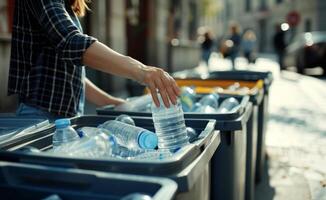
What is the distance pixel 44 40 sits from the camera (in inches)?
96.3

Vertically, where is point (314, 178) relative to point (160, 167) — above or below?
below

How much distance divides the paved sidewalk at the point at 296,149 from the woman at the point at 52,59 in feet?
7.47

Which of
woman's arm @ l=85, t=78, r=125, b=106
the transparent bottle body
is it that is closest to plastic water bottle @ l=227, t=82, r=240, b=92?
woman's arm @ l=85, t=78, r=125, b=106

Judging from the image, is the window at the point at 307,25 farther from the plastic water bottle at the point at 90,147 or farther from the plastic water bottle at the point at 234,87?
the plastic water bottle at the point at 90,147

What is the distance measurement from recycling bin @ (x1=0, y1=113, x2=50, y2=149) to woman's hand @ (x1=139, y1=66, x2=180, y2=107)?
1.73 ft

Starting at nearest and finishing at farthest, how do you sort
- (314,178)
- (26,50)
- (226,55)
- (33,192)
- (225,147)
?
(33,192) → (26,50) → (225,147) → (314,178) → (226,55)

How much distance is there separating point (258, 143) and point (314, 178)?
0.70m

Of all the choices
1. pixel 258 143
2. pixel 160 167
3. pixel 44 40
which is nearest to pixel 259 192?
pixel 258 143

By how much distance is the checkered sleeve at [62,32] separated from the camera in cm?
209

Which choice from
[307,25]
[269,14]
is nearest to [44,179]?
[307,25]

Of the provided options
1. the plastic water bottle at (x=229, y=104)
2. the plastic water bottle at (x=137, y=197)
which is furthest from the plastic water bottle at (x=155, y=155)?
the plastic water bottle at (x=229, y=104)

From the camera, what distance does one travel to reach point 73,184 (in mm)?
1454

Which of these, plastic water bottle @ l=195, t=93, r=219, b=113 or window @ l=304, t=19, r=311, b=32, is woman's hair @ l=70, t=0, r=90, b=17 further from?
window @ l=304, t=19, r=311, b=32

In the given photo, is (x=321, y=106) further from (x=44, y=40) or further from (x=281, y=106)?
(x=44, y=40)
